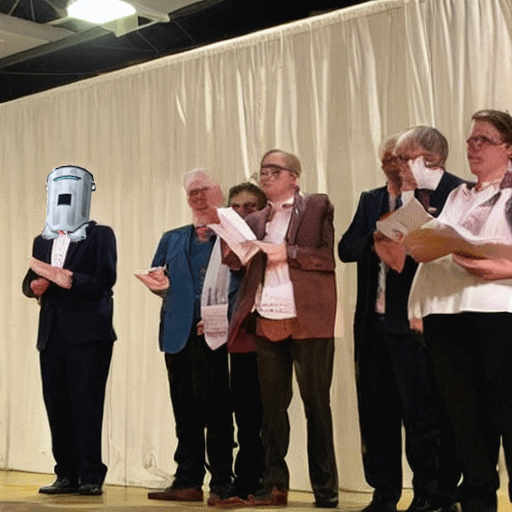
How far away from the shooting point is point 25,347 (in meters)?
7.23

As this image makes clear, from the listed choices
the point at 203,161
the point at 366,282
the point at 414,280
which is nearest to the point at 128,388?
the point at 203,161

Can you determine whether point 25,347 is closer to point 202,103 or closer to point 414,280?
point 202,103

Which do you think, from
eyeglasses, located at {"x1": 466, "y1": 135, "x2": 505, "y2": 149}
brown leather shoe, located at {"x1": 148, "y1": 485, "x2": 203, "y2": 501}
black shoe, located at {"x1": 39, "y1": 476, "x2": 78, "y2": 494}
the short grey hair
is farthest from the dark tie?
black shoe, located at {"x1": 39, "y1": 476, "x2": 78, "y2": 494}

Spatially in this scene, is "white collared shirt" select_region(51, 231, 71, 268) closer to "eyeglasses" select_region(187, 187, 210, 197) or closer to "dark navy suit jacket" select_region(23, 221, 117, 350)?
"dark navy suit jacket" select_region(23, 221, 117, 350)

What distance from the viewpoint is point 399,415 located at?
13.9ft

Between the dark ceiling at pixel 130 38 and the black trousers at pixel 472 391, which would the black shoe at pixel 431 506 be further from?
the dark ceiling at pixel 130 38

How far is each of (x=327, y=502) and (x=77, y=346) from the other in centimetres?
159

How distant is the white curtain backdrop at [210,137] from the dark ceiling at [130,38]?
1.15 feet

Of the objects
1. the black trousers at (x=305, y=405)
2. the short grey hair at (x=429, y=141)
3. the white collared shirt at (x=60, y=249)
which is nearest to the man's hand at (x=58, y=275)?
the white collared shirt at (x=60, y=249)

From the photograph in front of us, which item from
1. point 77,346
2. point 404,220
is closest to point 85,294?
point 77,346

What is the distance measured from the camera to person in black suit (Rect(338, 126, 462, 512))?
13.2 ft

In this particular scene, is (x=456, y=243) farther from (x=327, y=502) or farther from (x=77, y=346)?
(x=77, y=346)

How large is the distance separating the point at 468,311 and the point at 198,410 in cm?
196

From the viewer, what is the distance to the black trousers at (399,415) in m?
4.02
